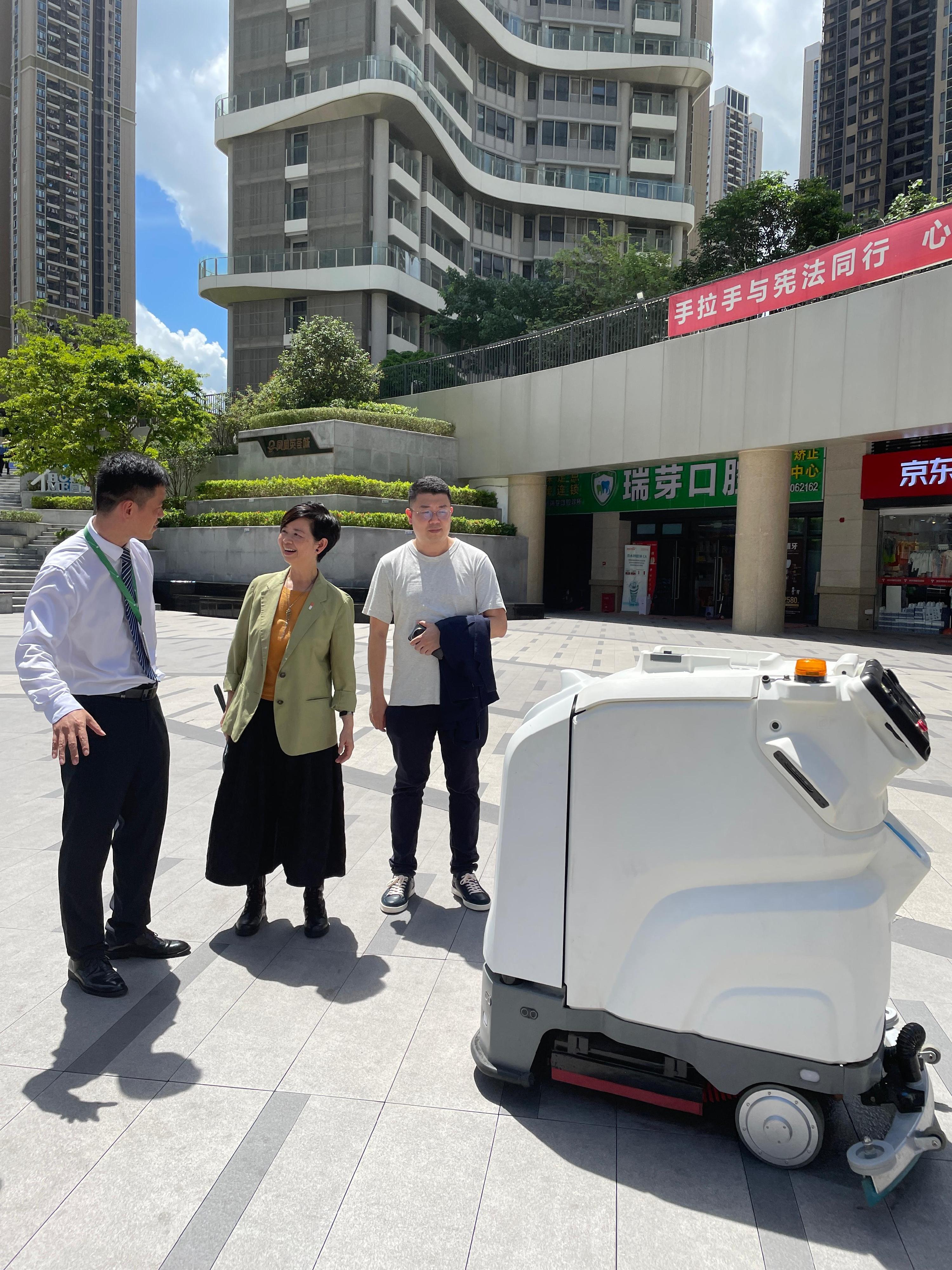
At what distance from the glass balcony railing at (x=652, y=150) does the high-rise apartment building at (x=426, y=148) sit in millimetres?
96

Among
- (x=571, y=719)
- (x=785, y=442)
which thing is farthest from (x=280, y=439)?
(x=571, y=719)

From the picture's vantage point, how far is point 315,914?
3.18 meters

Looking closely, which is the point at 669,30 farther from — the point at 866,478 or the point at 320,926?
the point at 320,926

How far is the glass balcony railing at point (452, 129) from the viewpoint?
31.2 meters

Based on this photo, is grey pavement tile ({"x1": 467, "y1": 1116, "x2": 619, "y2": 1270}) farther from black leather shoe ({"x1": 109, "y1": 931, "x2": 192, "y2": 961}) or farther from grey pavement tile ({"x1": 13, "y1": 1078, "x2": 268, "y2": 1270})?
black leather shoe ({"x1": 109, "y1": 931, "x2": 192, "y2": 961})

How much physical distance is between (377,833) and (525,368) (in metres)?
17.9

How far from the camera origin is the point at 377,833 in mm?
4430

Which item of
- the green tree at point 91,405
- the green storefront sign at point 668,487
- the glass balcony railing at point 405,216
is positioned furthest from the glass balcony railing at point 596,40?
the green tree at point 91,405

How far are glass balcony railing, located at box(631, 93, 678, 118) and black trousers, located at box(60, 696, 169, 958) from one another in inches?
1853

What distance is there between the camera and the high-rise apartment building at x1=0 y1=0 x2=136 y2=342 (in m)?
87.4

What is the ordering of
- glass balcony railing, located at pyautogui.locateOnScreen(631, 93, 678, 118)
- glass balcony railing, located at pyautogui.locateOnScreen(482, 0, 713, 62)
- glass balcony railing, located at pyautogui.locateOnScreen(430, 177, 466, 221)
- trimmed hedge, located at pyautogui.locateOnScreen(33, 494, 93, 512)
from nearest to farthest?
trimmed hedge, located at pyautogui.locateOnScreen(33, 494, 93, 512), glass balcony railing, located at pyautogui.locateOnScreen(430, 177, 466, 221), glass balcony railing, located at pyautogui.locateOnScreen(482, 0, 713, 62), glass balcony railing, located at pyautogui.locateOnScreen(631, 93, 678, 118)

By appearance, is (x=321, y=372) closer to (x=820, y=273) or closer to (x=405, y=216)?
(x=820, y=273)

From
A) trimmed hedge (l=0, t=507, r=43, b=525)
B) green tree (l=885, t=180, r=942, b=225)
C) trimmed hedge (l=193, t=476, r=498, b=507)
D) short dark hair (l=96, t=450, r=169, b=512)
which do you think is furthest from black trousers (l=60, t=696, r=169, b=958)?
green tree (l=885, t=180, r=942, b=225)

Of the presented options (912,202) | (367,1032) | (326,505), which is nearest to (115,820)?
(367,1032)
